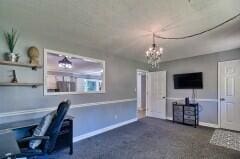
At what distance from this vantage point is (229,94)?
4418mm

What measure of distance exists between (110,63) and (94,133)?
2.14 meters

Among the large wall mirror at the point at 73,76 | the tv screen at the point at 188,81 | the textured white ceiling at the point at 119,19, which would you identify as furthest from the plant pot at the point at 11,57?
the tv screen at the point at 188,81

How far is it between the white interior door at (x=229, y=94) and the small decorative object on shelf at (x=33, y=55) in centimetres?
518

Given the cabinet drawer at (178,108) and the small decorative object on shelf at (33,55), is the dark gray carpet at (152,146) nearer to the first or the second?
the cabinet drawer at (178,108)

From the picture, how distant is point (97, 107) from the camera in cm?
413

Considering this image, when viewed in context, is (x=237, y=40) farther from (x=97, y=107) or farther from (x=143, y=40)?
(x=97, y=107)

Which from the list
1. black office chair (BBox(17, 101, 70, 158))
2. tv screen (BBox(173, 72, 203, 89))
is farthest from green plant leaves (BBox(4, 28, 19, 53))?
tv screen (BBox(173, 72, 203, 89))

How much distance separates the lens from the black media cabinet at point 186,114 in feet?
15.8

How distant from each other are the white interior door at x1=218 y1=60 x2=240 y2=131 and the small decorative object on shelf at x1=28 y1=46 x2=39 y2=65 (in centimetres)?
518

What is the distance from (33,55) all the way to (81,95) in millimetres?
1473

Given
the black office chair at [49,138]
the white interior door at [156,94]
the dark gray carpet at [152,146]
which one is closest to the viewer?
the black office chair at [49,138]

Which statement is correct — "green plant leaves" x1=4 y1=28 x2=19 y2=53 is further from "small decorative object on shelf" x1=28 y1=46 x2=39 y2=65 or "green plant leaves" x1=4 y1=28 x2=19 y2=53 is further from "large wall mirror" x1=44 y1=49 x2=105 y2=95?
"large wall mirror" x1=44 y1=49 x2=105 y2=95

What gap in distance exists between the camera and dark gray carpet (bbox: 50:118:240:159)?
2.83m

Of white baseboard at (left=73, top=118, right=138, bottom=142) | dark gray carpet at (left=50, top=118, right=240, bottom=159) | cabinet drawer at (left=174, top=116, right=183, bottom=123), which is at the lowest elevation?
dark gray carpet at (left=50, top=118, right=240, bottom=159)
